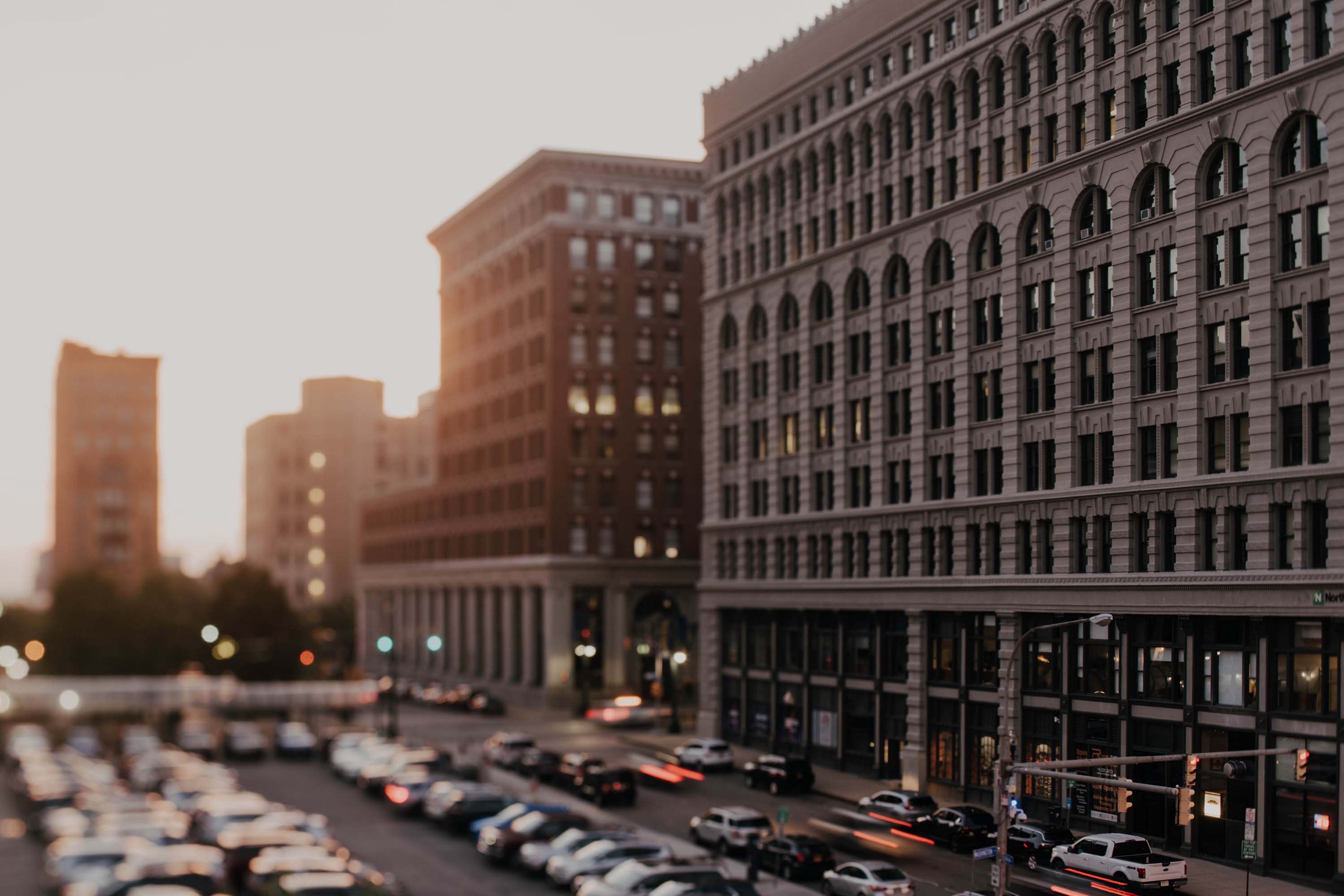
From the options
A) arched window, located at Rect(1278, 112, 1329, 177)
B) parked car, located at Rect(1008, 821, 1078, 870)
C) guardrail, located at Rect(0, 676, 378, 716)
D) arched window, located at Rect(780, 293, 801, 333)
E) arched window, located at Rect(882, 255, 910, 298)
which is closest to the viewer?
parked car, located at Rect(1008, 821, 1078, 870)

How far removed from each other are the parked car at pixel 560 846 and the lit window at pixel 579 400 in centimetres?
6443

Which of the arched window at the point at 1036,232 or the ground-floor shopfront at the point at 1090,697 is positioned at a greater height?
the arched window at the point at 1036,232

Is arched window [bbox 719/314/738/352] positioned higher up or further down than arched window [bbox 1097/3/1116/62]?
further down

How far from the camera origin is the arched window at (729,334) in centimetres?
8594

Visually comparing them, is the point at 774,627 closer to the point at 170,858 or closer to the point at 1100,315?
the point at 1100,315

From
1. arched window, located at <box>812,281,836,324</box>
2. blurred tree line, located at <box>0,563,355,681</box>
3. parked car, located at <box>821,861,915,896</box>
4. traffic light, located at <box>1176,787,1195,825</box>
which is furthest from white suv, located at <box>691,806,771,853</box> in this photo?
blurred tree line, located at <box>0,563,355,681</box>

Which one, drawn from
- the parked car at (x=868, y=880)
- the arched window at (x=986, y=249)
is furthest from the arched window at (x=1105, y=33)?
the parked car at (x=868, y=880)

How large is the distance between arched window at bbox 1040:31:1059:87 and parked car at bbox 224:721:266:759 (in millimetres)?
65078

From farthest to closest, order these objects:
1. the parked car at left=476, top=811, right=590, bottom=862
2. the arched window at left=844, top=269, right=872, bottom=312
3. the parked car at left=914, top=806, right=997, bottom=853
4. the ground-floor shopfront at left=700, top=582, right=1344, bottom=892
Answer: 1. the arched window at left=844, top=269, right=872, bottom=312
2. the parked car at left=476, top=811, right=590, bottom=862
3. the parked car at left=914, top=806, right=997, bottom=853
4. the ground-floor shopfront at left=700, top=582, right=1344, bottom=892

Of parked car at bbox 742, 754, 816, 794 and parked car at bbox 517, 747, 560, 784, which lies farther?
parked car at bbox 517, 747, 560, 784

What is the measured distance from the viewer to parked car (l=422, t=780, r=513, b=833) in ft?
203

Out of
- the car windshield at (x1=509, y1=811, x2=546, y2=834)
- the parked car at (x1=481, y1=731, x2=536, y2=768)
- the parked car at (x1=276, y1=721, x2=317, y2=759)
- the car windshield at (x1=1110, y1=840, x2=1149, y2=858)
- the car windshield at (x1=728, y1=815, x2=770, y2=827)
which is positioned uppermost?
the car windshield at (x1=1110, y1=840, x2=1149, y2=858)

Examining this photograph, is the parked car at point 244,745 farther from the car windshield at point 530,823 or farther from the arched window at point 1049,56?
the arched window at point 1049,56

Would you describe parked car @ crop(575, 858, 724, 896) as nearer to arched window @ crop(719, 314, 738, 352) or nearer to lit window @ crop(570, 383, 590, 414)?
arched window @ crop(719, 314, 738, 352)
